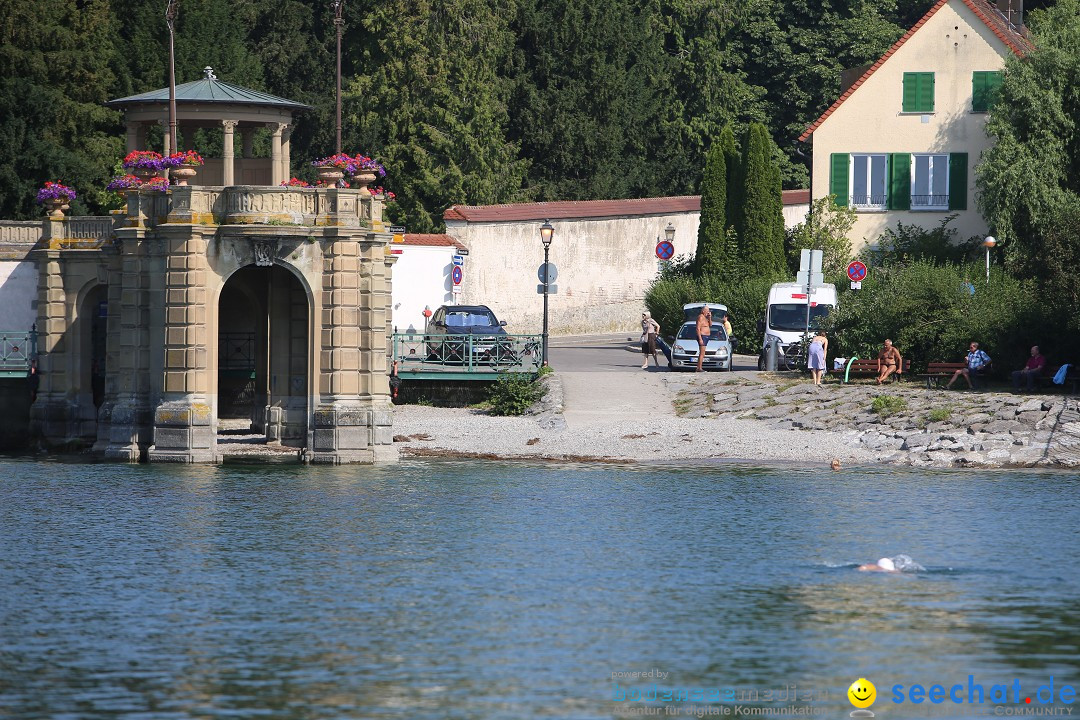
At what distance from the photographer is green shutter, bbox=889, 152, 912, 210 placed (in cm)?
6106

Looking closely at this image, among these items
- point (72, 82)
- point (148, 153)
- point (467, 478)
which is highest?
point (72, 82)

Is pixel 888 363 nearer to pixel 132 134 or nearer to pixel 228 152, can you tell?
→ pixel 228 152

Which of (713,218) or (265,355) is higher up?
(713,218)

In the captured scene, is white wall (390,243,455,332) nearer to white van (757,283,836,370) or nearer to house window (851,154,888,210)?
white van (757,283,836,370)

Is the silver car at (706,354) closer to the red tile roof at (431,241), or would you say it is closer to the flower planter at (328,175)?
the red tile roof at (431,241)

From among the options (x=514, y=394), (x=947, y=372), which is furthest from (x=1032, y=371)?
(x=514, y=394)

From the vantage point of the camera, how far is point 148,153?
42.6 m

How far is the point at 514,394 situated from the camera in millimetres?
45625

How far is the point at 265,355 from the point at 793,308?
15145 millimetres

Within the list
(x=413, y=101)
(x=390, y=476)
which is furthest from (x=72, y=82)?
(x=390, y=476)

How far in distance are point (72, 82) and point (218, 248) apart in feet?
85.5

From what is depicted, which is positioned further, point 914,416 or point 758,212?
point 758,212

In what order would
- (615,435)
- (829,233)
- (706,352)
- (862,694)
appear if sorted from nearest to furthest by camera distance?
(862,694) → (615,435) → (706,352) → (829,233)

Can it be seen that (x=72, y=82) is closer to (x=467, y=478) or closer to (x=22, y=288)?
(x=22, y=288)
